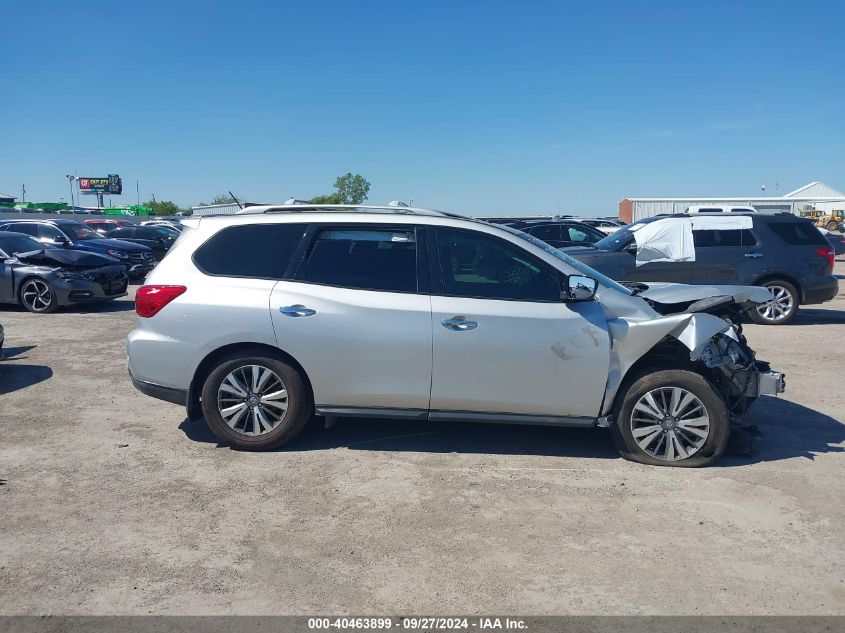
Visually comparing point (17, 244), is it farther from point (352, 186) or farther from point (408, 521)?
point (352, 186)

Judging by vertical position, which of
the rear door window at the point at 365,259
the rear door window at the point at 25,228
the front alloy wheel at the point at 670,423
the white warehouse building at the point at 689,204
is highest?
the white warehouse building at the point at 689,204

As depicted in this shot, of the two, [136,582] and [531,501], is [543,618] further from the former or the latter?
[136,582]

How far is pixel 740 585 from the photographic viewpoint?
12.4ft

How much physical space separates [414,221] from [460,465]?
6.31 ft

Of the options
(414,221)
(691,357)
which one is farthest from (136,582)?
(691,357)

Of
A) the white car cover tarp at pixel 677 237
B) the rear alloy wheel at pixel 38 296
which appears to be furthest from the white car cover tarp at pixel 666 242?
the rear alloy wheel at pixel 38 296

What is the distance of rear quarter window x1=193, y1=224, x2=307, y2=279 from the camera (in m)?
5.73

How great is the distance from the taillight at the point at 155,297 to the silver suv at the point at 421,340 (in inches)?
0.4

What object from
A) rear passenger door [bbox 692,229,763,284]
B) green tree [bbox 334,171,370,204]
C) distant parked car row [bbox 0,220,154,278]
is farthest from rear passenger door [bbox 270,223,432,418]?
green tree [bbox 334,171,370,204]

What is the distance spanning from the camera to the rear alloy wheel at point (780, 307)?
12.0 m

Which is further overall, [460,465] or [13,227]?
[13,227]

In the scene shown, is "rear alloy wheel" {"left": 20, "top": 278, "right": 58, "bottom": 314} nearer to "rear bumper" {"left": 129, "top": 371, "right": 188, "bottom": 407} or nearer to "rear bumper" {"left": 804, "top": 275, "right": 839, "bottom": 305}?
"rear bumper" {"left": 129, "top": 371, "right": 188, "bottom": 407}

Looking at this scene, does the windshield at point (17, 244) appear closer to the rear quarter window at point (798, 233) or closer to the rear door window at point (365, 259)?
the rear door window at point (365, 259)

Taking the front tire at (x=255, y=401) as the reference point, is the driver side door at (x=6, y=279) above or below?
above
